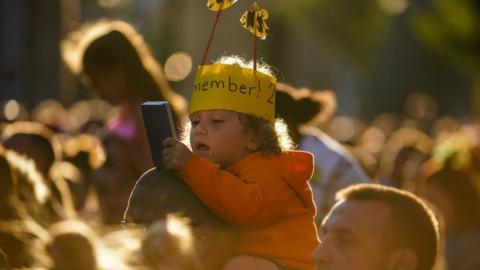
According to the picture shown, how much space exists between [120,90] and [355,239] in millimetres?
3419

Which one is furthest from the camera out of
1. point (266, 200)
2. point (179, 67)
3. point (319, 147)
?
point (179, 67)

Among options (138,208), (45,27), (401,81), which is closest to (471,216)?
(138,208)

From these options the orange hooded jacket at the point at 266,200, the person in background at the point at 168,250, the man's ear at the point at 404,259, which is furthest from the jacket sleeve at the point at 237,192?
the person in background at the point at 168,250

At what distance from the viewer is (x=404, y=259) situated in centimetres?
467

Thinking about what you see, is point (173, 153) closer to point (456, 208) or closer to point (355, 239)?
point (355, 239)

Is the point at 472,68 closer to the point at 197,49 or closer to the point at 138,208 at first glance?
the point at 197,49

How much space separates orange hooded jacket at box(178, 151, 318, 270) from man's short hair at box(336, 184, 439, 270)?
21cm

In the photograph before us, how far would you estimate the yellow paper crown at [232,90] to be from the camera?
16.6 feet

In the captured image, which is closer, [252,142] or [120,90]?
[252,142]

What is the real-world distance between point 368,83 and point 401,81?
57.6 inches

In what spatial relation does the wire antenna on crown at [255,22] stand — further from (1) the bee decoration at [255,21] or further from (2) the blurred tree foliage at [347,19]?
(2) the blurred tree foliage at [347,19]

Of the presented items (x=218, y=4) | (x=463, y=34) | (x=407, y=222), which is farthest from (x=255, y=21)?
(x=463, y=34)

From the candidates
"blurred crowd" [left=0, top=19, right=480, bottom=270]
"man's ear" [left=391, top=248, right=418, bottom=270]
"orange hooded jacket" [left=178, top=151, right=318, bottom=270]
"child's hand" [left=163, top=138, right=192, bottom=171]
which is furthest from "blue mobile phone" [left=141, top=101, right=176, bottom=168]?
"man's ear" [left=391, top=248, right=418, bottom=270]

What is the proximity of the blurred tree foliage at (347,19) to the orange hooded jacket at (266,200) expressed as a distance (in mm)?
31812
